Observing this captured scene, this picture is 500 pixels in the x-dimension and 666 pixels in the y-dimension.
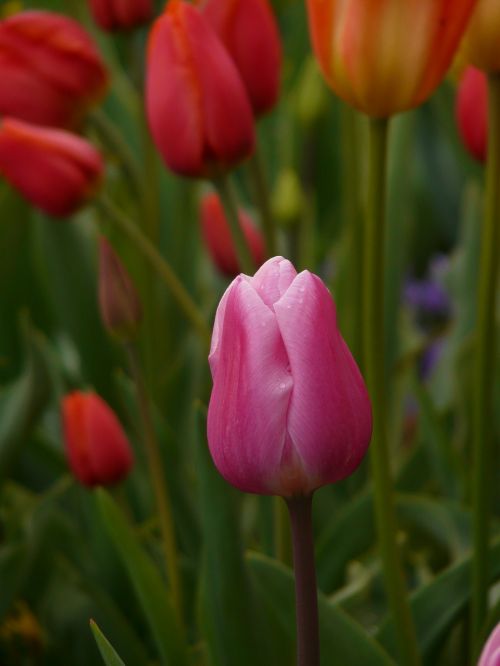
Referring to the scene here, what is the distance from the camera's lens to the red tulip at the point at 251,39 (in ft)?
2.50

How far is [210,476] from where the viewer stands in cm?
65

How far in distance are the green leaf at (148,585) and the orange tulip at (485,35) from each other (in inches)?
13.2

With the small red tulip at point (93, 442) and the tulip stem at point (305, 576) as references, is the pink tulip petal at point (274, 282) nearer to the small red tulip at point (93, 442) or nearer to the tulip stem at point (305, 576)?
the tulip stem at point (305, 576)

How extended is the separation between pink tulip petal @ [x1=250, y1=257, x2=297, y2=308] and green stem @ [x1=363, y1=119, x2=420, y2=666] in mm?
143

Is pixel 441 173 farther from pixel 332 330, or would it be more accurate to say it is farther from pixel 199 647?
pixel 332 330

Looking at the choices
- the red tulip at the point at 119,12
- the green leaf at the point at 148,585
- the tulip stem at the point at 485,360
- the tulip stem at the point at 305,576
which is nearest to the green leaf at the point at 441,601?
the tulip stem at the point at 485,360

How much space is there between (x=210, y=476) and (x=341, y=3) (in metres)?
0.26

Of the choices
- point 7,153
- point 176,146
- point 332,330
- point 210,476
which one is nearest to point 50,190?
point 7,153

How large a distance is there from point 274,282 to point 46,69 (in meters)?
0.50

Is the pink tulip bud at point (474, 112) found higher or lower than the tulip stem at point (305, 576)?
higher

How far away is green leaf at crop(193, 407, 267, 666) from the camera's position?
66cm

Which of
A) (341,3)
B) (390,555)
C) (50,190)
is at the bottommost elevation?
(390,555)

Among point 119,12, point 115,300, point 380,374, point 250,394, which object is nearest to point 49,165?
point 115,300

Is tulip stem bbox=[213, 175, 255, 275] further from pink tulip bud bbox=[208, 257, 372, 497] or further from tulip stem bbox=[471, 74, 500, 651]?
pink tulip bud bbox=[208, 257, 372, 497]
